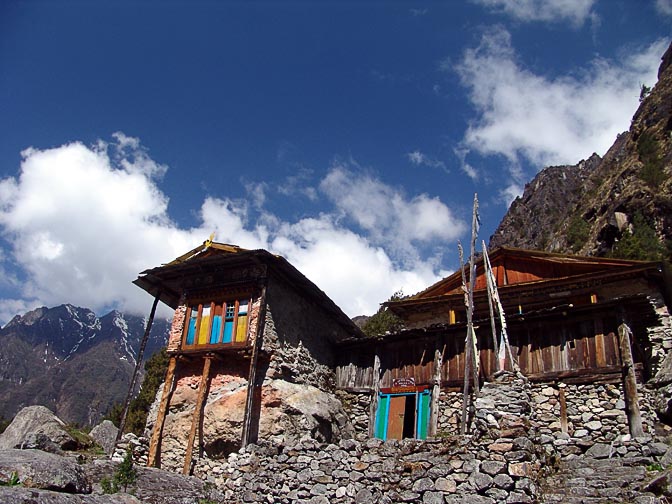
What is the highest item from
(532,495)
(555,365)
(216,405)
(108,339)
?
(108,339)

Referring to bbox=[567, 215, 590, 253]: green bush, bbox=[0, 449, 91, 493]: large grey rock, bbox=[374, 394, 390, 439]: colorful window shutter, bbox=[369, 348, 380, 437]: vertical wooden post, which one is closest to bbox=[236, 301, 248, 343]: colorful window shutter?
bbox=[369, 348, 380, 437]: vertical wooden post

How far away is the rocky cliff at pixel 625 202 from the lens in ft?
113

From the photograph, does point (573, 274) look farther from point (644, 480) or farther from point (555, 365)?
point (644, 480)

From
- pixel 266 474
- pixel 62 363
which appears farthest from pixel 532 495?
pixel 62 363

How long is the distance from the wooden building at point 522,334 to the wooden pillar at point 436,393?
4cm

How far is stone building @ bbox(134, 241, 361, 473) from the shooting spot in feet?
54.9

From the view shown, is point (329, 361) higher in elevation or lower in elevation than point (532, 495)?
higher

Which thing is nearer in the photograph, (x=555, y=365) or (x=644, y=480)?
(x=644, y=480)

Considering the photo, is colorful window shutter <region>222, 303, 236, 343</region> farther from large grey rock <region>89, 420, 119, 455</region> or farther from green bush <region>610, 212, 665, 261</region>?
green bush <region>610, 212, 665, 261</region>

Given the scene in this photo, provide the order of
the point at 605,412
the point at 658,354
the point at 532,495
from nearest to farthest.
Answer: the point at 532,495 < the point at 605,412 < the point at 658,354

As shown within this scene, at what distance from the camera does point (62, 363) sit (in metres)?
130

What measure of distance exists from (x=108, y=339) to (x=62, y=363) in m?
15.1

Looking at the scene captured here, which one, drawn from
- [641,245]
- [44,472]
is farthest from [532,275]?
[44,472]

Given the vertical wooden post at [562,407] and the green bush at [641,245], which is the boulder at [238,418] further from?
the green bush at [641,245]
